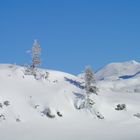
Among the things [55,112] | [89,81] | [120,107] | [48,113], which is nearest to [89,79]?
[89,81]

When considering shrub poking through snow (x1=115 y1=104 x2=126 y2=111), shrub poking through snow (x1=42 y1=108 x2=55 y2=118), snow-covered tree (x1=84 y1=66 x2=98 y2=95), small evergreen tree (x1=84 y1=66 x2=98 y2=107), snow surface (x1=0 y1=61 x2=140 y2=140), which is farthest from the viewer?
shrub poking through snow (x1=115 y1=104 x2=126 y2=111)

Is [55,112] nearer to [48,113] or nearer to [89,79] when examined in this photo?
[48,113]

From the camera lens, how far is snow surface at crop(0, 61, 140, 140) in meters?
91.2

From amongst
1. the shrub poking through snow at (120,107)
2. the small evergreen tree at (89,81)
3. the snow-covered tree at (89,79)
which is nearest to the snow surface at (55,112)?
the shrub poking through snow at (120,107)

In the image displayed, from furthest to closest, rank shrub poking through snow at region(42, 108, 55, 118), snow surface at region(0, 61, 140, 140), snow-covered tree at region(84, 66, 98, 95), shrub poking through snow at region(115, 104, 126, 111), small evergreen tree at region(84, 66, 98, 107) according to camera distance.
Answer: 1. shrub poking through snow at region(115, 104, 126, 111)
2. snow-covered tree at region(84, 66, 98, 95)
3. small evergreen tree at region(84, 66, 98, 107)
4. shrub poking through snow at region(42, 108, 55, 118)
5. snow surface at region(0, 61, 140, 140)

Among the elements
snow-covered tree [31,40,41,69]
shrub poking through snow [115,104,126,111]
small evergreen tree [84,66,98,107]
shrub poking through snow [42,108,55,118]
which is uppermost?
snow-covered tree [31,40,41,69]

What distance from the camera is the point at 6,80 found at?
117 meters

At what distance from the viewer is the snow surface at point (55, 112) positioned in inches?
3593

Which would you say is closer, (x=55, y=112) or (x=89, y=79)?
(x=55, y=112)

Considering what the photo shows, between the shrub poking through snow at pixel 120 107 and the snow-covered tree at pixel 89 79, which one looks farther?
the shrub poking through snow at pixel 120 107

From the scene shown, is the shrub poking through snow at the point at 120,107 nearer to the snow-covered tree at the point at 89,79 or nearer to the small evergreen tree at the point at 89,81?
the small evergreen tree at the point at 89,81

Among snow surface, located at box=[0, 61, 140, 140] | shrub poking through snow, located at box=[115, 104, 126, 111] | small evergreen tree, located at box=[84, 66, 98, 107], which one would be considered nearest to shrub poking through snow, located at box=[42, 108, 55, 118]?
snow surface, located at box=[0, 61, 140, 140]

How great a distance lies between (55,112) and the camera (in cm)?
10794

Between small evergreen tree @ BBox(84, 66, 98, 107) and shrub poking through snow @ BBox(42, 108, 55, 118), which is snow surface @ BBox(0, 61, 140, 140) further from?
small evergreen tree @ BBox(84, 66, 98, 107)
